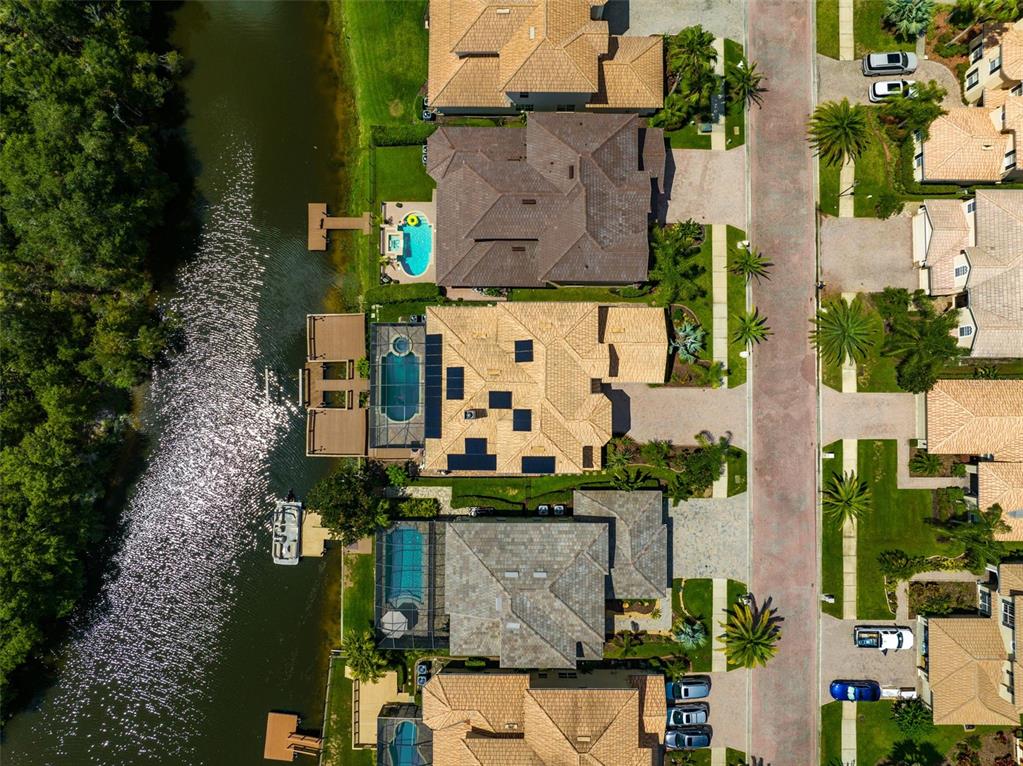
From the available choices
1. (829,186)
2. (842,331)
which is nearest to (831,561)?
(842,331)

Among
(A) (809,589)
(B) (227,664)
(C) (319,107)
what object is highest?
(C) (319,107)

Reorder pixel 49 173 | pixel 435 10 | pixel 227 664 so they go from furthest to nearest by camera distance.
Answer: pixel 227 664, pixel 435 10, pixel 49 173

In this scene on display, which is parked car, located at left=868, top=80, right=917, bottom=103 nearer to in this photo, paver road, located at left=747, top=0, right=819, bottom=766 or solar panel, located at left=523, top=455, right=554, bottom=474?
paver road, located at left=747, top=0, right=819, bottom=766

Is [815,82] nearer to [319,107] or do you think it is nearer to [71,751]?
[319,107]

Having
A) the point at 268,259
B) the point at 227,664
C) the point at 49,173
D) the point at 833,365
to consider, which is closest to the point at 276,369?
the point at 268,259

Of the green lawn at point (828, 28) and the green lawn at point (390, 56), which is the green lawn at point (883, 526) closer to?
the green lawn at point (828, 28)
